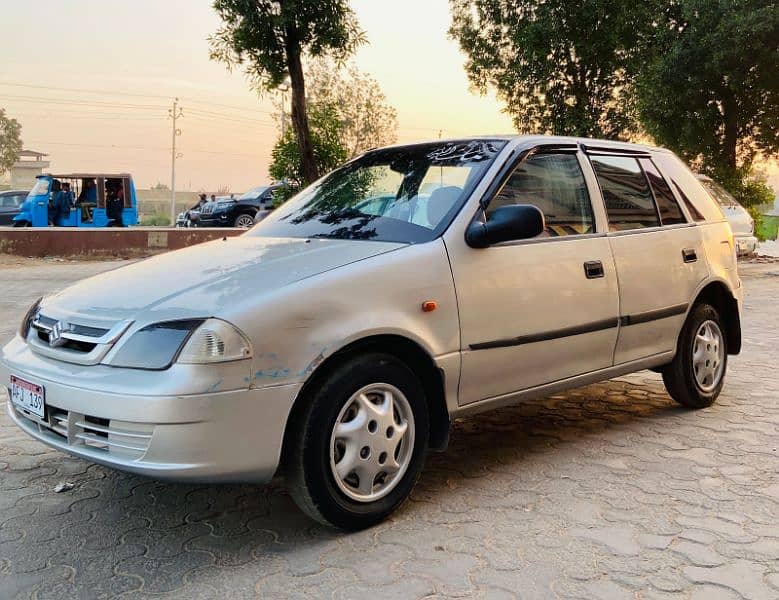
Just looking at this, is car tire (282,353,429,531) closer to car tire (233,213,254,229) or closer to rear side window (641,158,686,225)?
rear side window (641,158,686,225)

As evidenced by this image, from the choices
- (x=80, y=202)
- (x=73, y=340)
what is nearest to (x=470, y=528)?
(x=73, y=340)

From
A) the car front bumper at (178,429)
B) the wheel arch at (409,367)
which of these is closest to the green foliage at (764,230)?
the wheel arch at (409,367)

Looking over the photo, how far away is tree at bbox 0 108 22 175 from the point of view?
76938 mm

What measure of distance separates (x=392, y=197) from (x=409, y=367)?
0.98 metres

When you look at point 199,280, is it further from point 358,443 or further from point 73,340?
point 358,443

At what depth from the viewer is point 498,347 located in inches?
147

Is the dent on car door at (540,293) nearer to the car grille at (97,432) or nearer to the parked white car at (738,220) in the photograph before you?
the car grille at (97,432)

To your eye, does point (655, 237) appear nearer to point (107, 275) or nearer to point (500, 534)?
point (500, 534)

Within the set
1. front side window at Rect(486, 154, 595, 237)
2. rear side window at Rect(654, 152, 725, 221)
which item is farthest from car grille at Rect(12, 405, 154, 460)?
rear side window at Rect(654, 152, 725, 221)

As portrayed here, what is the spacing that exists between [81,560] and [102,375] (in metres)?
0.73

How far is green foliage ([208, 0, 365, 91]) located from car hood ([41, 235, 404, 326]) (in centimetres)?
1005

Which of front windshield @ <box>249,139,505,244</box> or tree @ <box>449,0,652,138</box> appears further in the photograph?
tree @ <box>449,0,652,138</box>

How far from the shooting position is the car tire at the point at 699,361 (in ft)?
16.4

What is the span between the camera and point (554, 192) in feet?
13.9
